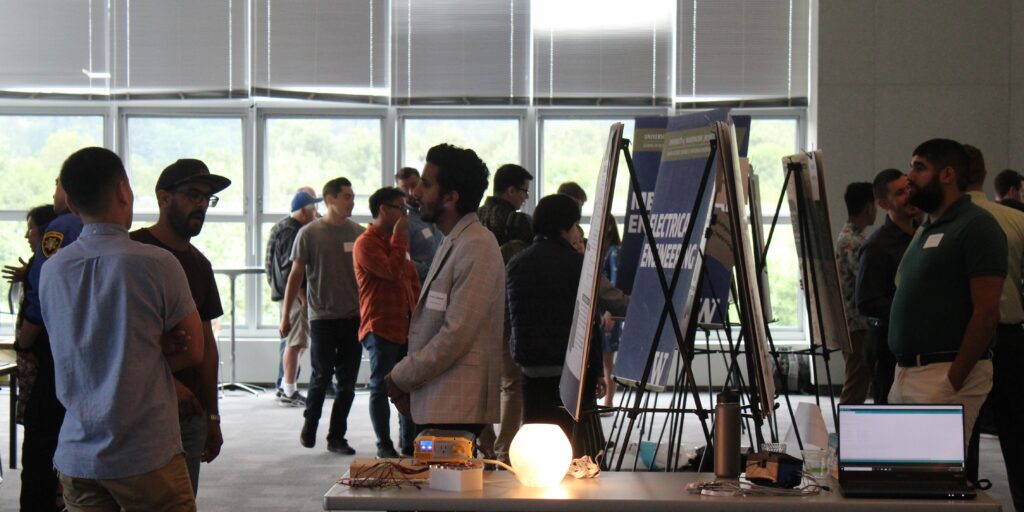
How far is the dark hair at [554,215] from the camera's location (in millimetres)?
4754

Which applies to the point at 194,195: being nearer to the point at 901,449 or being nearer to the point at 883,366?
the point at 901,449

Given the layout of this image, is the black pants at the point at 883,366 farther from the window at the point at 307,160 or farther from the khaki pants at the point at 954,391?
the window at the point at 307,160

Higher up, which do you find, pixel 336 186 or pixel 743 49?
pixel 743 49

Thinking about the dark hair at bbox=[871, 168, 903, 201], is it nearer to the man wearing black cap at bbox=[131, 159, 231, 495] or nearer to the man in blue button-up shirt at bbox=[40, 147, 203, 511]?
the man wearing black cap at bbox=[131, 159, 231, 495]

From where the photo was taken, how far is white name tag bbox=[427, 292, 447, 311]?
141 inches

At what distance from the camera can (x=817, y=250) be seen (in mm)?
4641

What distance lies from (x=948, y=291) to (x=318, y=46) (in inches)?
284

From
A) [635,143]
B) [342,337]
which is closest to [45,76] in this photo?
[342,337]

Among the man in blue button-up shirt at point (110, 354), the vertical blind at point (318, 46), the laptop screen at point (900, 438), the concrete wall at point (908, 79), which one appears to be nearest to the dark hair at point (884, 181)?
the concrete wall at point (908, 79)

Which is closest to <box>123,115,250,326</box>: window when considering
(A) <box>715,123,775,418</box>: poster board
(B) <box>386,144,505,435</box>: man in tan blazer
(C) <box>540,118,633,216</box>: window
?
(C) <box>540,118,633,216</box>: window

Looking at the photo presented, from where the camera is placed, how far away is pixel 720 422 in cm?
303

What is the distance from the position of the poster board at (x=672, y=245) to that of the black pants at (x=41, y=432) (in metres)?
2.04

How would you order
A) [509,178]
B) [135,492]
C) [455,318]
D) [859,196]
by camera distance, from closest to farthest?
[135,492] → [455,318] → [509,178] → [859,196]

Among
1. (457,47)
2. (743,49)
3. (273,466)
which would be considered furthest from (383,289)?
(743,49)
